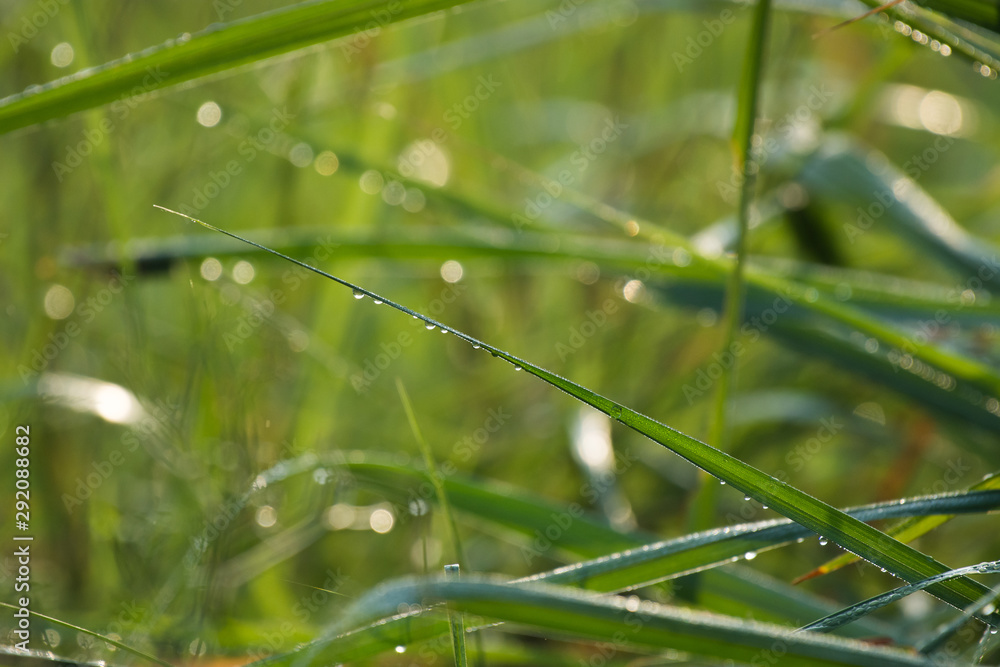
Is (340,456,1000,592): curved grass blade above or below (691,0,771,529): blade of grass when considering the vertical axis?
below

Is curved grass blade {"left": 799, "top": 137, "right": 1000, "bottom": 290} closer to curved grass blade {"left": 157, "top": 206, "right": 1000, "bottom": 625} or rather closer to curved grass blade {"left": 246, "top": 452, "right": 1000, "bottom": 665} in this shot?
curved grass blade {"left": 246, "top": 452, "right": 1000, "bottom": 665}

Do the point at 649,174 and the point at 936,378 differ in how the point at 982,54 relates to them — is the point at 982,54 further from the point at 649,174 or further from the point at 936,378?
the point at 649,174

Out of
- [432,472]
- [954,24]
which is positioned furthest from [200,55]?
[954,24]

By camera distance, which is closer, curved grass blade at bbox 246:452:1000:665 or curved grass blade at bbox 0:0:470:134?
curved grass blade at bbox 246:452:1000:665

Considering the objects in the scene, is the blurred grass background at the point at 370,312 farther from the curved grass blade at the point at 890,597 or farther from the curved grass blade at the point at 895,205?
the curved grass blade at the point at 890,597

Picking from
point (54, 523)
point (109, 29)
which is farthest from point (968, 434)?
point (109, 29)

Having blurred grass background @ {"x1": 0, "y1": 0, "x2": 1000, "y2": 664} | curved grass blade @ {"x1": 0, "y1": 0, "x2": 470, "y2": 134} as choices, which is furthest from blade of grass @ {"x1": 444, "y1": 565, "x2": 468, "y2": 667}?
curved grass blade @ {"x1": 0, "y1": 0, "x2": 470, "y2": 134}

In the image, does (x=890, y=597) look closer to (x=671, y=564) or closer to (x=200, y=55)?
(x=671, y=564)
